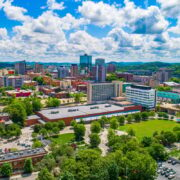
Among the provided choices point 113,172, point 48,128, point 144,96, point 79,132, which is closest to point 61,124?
point 48,128

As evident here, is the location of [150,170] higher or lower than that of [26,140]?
higher

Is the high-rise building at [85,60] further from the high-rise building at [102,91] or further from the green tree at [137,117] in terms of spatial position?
the green tree at [137,117]

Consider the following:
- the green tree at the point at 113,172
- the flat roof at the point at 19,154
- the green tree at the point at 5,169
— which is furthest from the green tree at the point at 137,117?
A: the green tree at the point at 5,169

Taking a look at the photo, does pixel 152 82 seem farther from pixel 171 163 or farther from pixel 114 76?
pixel 171 163

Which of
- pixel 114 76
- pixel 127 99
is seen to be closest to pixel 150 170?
pixel 127 99

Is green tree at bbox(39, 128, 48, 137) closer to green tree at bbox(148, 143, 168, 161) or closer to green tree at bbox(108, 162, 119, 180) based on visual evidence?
green tree at bbox(148, 143, 168, 161)

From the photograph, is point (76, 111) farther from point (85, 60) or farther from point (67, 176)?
point (85, 60)
